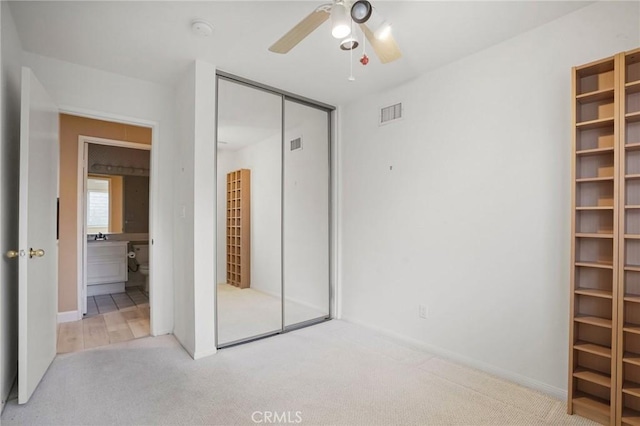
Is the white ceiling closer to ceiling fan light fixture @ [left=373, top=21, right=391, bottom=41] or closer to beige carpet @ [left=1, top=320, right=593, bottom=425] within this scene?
ceiling fan light fixture @ [left=373, top=21, right=391, bottom=41]

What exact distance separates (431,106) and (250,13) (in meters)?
1.68

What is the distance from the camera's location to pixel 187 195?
2924mm

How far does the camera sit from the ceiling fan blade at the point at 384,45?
5.73 feet

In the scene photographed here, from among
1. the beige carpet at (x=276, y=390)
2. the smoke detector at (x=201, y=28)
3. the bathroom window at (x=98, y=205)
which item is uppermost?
the smoke detector at (x=201, y=28)

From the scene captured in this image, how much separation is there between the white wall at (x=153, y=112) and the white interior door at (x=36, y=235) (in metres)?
0.32

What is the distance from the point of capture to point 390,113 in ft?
10.8

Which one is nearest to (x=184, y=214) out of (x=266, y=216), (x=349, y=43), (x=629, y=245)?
(x=266, y=216)

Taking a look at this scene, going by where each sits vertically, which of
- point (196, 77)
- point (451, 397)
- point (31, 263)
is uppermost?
point (196, 77)

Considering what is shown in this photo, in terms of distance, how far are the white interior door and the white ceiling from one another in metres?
0.47

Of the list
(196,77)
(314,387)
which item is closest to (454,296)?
(314,387)

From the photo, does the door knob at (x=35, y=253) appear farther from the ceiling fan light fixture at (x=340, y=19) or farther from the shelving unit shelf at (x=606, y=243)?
the shelving unit shelf at (x=606, y=243)

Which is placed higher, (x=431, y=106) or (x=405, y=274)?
(x=431, y=106)

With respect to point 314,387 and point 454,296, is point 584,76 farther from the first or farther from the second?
point 314,387

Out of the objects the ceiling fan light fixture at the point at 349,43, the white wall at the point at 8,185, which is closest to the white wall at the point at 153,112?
the white wall at the point at 8,185
